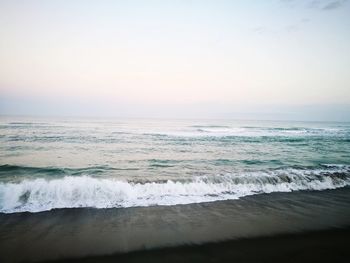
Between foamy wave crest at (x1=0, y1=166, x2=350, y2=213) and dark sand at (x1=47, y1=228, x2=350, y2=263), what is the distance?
2.76m

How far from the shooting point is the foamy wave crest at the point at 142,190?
7234 millimetres

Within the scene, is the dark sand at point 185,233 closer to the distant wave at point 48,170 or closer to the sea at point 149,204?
the sea at point 149,204

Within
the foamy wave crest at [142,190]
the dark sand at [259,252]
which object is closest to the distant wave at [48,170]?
the foamy wave crest at [142,190]

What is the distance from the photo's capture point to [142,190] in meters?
8.33

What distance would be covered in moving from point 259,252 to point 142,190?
472cm

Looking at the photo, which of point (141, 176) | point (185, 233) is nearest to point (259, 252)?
point (185, 233)

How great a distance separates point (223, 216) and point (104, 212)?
3.41 m

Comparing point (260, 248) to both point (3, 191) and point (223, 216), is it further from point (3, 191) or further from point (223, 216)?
point (3, 191)

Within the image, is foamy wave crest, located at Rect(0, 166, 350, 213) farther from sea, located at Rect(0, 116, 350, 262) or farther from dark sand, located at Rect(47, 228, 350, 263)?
dark sand, located at Rect(47, 228, 350, 263)

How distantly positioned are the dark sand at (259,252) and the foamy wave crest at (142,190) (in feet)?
9.05

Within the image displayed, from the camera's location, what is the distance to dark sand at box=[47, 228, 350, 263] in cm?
436

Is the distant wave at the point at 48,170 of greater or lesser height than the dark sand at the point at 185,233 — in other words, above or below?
below

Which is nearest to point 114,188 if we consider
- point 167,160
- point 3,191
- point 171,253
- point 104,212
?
point 104,212

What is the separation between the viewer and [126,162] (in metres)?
13.4
